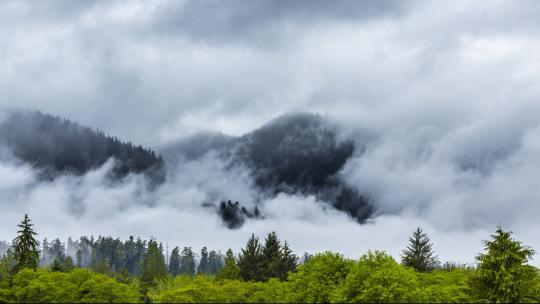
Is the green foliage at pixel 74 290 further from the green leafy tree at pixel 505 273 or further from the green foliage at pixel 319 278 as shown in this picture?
the green leafy tree at pixel 505 273

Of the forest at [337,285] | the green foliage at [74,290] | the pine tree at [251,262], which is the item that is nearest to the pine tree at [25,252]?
the forest at [337,285]

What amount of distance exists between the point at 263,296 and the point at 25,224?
4471 cm

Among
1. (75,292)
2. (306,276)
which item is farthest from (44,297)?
(306,276)

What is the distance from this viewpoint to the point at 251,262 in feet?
378

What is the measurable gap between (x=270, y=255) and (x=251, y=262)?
13.7ft

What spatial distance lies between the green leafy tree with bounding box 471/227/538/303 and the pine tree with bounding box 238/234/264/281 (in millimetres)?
56146

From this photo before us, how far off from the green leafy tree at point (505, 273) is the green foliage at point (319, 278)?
20255 millimetres

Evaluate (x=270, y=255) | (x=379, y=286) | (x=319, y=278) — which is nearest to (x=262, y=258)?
(x=270, y=255)

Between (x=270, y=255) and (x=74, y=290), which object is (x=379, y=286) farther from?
(x=270, y=255)

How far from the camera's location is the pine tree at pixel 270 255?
363 feet

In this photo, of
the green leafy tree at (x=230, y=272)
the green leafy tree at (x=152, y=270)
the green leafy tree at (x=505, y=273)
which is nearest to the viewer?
the green leafy tree at (x=505, y=273)

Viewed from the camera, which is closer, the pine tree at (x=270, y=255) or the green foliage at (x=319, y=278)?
the green foliage at (x=319, y=278)

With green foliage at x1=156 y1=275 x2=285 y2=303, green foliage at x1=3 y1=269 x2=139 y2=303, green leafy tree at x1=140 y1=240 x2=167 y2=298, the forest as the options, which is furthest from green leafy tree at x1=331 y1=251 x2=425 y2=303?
green leafy tree at x1=140 y1=240 x2=167 y2=298

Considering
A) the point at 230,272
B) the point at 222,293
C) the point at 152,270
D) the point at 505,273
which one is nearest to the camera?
the point at 505,273
